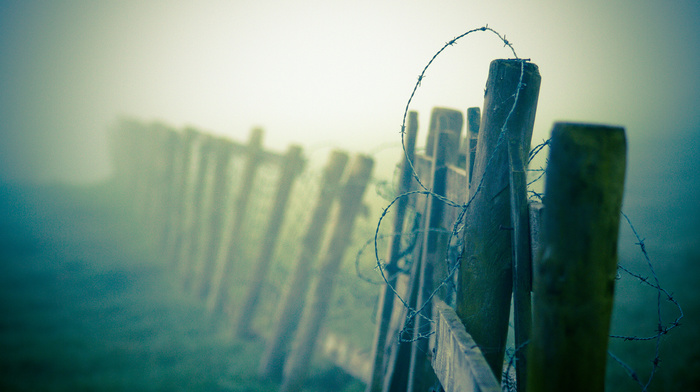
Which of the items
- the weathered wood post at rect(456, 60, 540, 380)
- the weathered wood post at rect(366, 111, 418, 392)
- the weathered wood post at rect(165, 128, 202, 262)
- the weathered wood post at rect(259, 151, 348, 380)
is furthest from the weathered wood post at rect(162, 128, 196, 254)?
the weathered wood post at rect(456, 60, 540, 380)

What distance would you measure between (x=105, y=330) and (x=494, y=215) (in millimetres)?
4802

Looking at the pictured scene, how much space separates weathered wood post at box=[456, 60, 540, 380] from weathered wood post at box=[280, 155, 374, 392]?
1.85m

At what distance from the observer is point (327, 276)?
291 centimetres

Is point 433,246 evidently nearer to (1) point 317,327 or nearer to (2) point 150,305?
(1) point 317,327

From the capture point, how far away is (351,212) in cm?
298

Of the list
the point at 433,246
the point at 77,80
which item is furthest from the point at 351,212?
the point at 77,80

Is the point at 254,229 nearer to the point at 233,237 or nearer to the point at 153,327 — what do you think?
the point at 233,237

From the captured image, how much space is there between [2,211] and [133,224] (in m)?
4.02

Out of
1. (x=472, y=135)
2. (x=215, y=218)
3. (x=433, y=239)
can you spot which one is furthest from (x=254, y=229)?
(x=472, y=135)

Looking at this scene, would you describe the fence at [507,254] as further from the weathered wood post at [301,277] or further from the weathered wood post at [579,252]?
the weathered wood post at [301,277]

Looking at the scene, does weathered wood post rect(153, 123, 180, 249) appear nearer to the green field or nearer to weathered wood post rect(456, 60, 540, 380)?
the green field

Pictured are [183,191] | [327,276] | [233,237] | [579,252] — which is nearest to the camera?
[579,252]

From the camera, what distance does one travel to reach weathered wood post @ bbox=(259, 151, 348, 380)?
3086 mm

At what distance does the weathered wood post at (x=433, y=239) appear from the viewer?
1.50 meters
